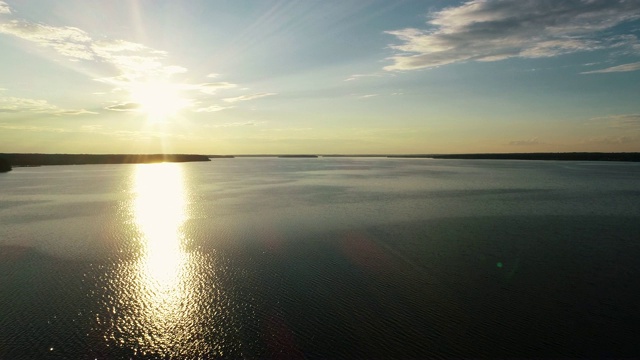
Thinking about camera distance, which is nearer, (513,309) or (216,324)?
(216,324)

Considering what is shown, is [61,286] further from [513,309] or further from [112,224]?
[513,309]

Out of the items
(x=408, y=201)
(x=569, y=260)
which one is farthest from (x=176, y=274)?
(x=408, y=201)

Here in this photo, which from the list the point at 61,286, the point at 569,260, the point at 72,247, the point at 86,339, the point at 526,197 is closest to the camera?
the point at 86,339

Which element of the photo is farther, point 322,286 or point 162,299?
point 322,286

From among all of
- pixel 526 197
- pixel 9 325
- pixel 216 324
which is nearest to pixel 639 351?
pixel 216 324

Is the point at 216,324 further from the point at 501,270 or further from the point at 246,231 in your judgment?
the point at 246,231

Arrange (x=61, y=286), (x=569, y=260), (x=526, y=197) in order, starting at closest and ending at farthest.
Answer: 1. (x=61, y=286)
2. (x=569, y=260)
3. (x=526, y=197)
